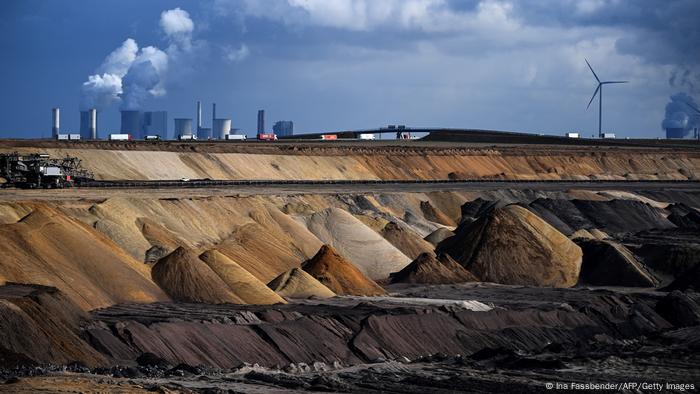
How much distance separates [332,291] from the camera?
5394 cm

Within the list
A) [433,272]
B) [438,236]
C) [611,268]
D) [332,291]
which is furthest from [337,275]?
[438,236]

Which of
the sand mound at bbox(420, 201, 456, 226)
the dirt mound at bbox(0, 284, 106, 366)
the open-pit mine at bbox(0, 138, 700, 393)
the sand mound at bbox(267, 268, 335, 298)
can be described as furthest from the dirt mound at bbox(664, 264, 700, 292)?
the dirt mound at bbox(0, 284, 106, 366)

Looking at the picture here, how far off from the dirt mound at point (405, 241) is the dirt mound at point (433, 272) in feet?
20.7

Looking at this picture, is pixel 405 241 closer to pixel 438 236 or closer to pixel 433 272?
pixel 438 236

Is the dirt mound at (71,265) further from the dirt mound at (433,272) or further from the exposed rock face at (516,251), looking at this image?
the exposed rock face at (516,251)

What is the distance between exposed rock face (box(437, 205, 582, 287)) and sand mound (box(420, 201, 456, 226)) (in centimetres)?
2117

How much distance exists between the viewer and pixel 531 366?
39.1 m

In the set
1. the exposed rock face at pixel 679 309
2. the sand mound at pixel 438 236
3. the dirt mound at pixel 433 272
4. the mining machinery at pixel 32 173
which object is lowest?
the exposed rock face at pixel 679 309

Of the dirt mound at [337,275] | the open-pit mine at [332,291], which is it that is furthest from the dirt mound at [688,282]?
the dirt mound at [337,275]

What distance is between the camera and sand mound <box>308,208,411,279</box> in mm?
63938

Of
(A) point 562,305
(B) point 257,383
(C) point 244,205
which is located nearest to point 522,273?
(A) point 562,305

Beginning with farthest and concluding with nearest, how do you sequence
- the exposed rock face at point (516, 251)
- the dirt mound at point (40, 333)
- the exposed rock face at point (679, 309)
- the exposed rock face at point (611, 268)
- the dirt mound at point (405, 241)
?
the dirt mound at point (405, 241)
the exposed rock face at point (611, 268)
the exposed rock face at point (516, 251)
the exposed rock face at point (679, 309)
the dirt mound at point (40, 333)

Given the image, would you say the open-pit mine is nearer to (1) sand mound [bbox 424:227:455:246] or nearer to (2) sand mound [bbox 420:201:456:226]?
(2) sand mound [bbox 420:201:456:226]

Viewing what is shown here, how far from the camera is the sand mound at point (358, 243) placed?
6394 centimetres
